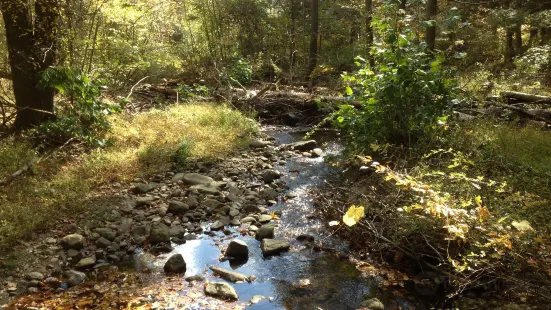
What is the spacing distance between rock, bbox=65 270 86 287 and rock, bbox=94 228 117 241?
2.60 ft

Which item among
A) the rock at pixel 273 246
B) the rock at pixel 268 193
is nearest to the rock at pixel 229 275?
the rock at pixel 273 246

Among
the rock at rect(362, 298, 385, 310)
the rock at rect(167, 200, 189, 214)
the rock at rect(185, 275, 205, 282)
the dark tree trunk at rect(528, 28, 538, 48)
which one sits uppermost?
the dark tree trunk at rect(528, 28, 538, 48)

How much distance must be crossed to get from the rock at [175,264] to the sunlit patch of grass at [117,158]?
6.16 feet

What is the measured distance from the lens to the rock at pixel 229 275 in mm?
4659

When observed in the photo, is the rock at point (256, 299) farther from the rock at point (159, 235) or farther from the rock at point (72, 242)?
the rock at point (72, 242)

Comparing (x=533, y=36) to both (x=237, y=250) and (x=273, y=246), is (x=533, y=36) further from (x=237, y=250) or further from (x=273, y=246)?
(x=237, y=250)

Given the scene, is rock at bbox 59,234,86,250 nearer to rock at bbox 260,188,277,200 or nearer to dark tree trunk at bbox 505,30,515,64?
rock at bbox 260,188,277,200

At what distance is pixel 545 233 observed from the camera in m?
3.83

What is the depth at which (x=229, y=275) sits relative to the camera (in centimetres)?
469

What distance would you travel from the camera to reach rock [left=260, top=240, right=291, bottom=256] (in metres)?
5.27

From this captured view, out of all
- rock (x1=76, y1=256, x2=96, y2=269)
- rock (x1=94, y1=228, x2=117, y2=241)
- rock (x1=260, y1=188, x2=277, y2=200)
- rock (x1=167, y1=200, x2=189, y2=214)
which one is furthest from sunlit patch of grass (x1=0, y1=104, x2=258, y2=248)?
rock (x1=260, y1=188, x2=277, y2=200)

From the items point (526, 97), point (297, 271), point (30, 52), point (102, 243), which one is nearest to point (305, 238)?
point (297, 271)

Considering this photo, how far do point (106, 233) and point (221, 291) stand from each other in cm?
206

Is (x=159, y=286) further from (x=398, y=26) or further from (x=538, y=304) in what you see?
(x=398, y=26)
